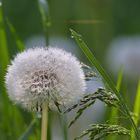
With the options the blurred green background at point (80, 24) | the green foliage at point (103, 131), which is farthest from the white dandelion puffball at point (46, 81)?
the blurred green background at point (80, 24)

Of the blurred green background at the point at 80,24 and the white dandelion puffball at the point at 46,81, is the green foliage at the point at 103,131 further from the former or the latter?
the blurred green background at the point at 80,24

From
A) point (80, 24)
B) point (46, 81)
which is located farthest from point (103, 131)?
point (80, 24)

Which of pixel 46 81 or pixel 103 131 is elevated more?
pixel 46 81

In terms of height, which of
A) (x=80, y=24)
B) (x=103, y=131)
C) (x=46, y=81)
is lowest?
(x=103, y=131)

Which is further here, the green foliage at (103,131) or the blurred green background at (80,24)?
the blurred green background at (80,24)

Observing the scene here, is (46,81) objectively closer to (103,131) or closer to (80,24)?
(103,131)

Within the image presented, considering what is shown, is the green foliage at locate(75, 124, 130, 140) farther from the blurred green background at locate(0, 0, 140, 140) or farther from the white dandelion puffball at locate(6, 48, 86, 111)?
the blurred green background at locate(0, 0, 140, 140)

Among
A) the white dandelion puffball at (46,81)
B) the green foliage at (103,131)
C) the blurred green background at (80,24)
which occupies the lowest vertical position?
the green foliage at (103,131)

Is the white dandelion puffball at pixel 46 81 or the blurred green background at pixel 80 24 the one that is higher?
the blurred green background at pixel 80 24
